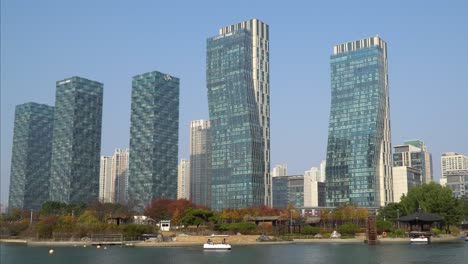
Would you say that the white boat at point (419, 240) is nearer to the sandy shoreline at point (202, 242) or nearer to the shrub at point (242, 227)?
the sandy shoreline at point (202, 242)

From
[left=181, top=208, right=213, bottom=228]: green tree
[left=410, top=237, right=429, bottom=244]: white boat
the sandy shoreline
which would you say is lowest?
the sandy shoreline

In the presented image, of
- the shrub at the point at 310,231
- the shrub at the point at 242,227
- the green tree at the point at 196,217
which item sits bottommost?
the shrub at the point at 310,231

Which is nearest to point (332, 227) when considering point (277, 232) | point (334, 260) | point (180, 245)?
point (277, 232)

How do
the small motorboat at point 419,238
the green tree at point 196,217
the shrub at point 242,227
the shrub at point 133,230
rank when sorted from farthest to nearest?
the green tree at point 196,217 → the shrub at point 242,227 → the shrub at point 133,230 → the small motorboat at point 419,238

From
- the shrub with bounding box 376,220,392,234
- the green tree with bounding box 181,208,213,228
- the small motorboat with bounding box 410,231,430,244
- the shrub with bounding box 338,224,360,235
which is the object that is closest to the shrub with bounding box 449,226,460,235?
the shrub with bounding box 376,220,392,234

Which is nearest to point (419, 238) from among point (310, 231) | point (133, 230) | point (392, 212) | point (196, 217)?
point (310, 231)

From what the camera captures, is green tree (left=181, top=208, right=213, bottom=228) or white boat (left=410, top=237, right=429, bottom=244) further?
green tree (left=181, top=208, right=213, bottom=228)

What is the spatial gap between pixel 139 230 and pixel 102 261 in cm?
5479

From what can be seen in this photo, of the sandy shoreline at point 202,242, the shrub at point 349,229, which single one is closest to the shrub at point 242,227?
the sandy shoreline at point 202,242

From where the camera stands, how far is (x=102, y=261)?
76688mm

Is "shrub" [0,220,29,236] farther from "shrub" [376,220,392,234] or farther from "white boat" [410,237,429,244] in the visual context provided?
"white boat" [410,237,429,244]

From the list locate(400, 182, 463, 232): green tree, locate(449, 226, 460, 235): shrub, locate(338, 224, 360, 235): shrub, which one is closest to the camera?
locate(338, 224, 360, 235): shrub

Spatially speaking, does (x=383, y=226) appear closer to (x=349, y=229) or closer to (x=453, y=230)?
(x=349, y=229)

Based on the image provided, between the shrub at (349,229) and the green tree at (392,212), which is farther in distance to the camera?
the green tree at (392,212)
